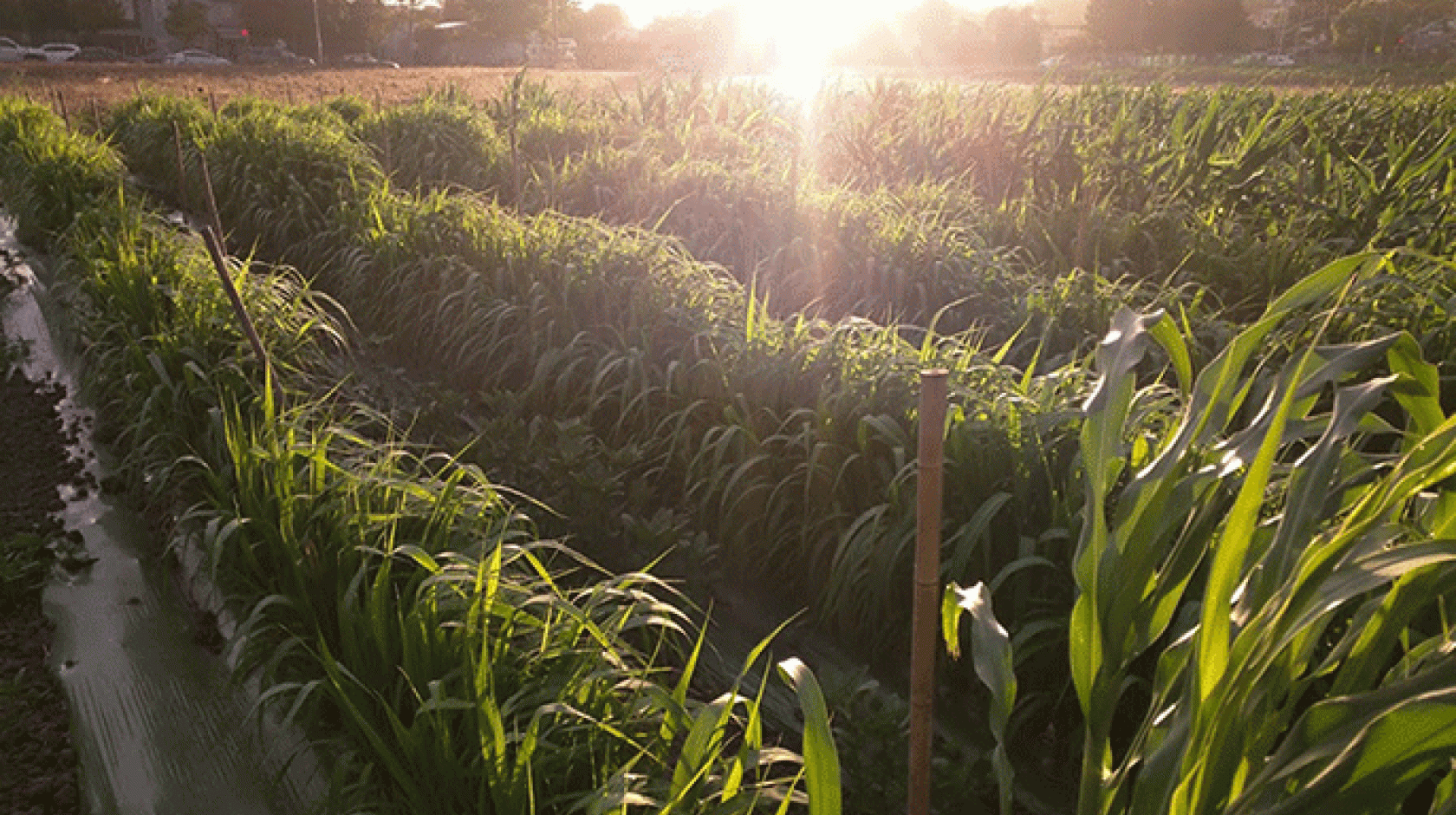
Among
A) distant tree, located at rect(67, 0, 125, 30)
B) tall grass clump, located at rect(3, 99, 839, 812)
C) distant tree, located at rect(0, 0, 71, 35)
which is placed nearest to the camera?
tall grass clump, located at rect(3, 99, 839, 812)

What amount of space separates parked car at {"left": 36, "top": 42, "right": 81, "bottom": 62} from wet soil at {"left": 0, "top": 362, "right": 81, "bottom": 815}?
28.4 metres

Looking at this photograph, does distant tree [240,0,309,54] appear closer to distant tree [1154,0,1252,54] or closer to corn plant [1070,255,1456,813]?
distant tree [1154,0,1252,54]

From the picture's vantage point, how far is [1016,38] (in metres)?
54.9

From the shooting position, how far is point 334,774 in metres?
1.59

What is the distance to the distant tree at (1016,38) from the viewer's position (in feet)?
178

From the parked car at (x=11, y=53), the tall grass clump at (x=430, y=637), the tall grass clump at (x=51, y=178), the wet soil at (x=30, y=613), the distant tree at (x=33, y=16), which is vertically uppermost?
the distant tree at (x=33, y=16)

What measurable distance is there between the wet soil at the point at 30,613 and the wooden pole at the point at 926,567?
1.60 m

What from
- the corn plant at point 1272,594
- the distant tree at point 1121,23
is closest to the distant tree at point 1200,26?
the distant tree at point 1121,23

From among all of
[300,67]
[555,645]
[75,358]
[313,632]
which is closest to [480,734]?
[555,645]

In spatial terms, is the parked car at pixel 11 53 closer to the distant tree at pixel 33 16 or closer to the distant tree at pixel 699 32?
the distant tree at pixel 33 16

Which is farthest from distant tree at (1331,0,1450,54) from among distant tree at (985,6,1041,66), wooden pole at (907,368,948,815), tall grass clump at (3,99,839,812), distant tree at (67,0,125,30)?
wooden pole at (907,368,948,815)

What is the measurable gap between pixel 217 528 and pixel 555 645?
3.49ft

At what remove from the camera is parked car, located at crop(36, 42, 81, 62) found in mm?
26562

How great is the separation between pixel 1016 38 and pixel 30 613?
59.5 m
